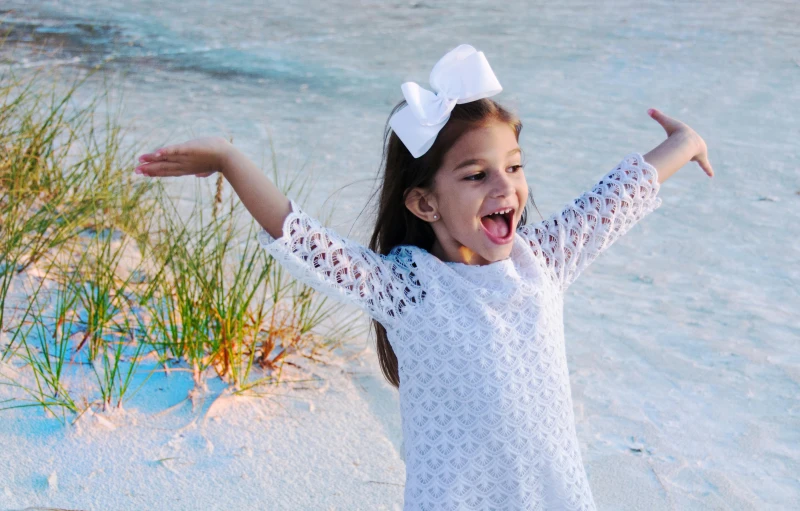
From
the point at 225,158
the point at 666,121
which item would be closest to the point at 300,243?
the point at 225,158

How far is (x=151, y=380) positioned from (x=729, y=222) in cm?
308

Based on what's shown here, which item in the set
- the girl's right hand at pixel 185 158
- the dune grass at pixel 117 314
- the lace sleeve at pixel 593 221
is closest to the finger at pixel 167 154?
the girl's right hand at pixel 185 158

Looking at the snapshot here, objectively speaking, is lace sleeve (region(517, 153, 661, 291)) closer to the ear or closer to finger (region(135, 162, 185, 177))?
the ear

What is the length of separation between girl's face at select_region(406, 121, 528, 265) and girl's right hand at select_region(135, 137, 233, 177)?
42 centimetres

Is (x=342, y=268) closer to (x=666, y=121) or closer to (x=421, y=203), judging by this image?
(x=421, y=203)

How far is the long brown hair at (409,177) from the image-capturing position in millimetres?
1835

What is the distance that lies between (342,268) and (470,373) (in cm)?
31

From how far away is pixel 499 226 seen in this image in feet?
5.98

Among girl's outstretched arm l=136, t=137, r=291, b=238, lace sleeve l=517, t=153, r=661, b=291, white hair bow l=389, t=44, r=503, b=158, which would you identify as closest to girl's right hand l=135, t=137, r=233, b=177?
girl's outstretched arm l=136, t=137, r=291, b=238

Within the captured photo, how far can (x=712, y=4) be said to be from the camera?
9961 mm

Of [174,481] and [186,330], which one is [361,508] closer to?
[174,481]

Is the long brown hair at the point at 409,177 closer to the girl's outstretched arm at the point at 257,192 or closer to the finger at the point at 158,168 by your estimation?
the girl's outstretched arm at the point at 257,192

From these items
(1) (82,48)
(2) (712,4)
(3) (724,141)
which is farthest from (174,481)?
(2) (712,4)

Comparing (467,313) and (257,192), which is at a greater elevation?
(257,192)
